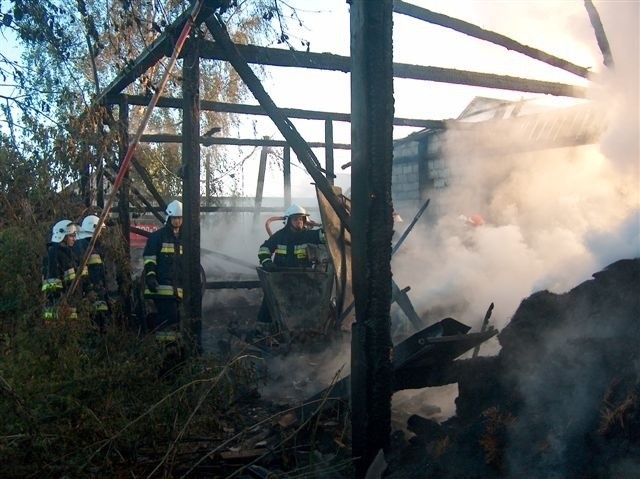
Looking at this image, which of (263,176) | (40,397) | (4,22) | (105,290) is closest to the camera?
(40,397)

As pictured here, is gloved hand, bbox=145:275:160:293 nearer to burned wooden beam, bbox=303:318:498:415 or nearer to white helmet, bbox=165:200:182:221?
white helmet, bbox=165:200:182:221

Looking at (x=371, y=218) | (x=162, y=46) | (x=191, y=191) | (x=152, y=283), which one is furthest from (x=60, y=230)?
(x=371, y=218)

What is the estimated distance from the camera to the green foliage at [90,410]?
345cm

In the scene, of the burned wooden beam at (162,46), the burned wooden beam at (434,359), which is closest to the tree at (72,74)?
the burned wooden beam at (162,46)

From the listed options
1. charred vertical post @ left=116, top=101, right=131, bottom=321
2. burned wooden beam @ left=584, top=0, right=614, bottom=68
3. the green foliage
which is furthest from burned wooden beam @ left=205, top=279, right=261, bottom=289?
burned wooden beam @ left=584, top=0, right=614, bottom=68

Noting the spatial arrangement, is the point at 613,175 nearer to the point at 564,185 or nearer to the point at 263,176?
the point at 564,185

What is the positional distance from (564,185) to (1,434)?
35.3ft

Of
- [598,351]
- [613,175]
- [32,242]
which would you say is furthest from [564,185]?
[32,242]

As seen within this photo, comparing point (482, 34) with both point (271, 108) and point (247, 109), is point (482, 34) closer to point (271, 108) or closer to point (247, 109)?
point (271, 108)

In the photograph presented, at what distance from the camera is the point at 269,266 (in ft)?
25.8

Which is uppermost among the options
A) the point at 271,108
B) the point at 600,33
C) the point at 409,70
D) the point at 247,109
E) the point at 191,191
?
the point at 600,33

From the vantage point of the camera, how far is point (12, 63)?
4391 millimetres

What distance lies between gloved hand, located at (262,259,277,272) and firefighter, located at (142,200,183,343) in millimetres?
1206

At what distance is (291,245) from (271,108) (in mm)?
3601
